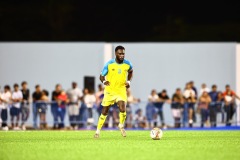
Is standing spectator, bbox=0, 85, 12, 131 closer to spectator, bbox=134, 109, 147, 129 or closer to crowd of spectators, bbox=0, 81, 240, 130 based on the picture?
crowd of spectators, bbox=0, 81, 240, 130

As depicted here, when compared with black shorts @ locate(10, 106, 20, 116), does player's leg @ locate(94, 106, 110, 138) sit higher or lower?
lower

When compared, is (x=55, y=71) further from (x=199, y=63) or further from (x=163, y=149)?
(x=163, y=149)

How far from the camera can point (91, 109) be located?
34.5 metres

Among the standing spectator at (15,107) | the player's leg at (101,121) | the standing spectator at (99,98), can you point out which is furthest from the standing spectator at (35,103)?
the player's leg at (101,121)

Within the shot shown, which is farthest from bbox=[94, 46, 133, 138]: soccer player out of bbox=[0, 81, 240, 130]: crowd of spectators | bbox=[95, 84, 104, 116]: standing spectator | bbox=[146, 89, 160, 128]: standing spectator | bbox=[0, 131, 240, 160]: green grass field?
bbox=[146, 89, 160, 128]: standing spectator

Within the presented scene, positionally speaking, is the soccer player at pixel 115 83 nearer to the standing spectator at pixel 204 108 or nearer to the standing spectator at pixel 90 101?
the standing spectator at pixel 90 101

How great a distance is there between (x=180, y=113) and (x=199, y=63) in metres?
5.55

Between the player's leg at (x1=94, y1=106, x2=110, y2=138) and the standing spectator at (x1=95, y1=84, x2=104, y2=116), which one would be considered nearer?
the player's leg at (x1=94, y1=106, x2=110, y2=138)

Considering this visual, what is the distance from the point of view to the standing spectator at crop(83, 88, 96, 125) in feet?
113

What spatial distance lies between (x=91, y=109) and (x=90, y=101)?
43 centimetres

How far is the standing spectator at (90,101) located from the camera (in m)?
34.3

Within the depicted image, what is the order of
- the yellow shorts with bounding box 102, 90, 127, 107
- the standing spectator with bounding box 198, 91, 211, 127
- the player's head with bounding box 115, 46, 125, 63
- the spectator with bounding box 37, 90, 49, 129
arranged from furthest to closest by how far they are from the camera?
1. the standing spectator with bounding box 198, 91, 211, 127
2. the spectator with bounding box 37, 90, 49, 129
3. the yellow shorts with bounding box 102, 90, 127, 107
4. the player's head with bounding box 115, 46, 125, 63

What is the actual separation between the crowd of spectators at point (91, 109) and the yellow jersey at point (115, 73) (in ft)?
41.8
